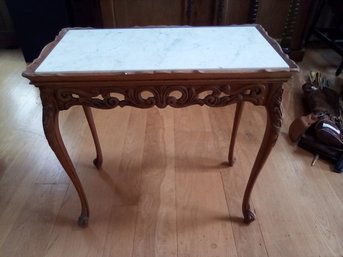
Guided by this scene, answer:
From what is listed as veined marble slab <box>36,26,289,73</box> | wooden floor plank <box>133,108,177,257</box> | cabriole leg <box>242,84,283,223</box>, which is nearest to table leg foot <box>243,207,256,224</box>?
cabriole leg <box>242,84,283,223</box>

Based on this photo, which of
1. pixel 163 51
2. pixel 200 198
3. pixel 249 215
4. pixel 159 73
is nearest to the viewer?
pixel 159 73

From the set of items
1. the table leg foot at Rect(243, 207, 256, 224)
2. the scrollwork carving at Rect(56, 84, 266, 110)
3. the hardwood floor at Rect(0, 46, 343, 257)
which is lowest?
the hardwood floor at Rect(0, 46, 343, 257)

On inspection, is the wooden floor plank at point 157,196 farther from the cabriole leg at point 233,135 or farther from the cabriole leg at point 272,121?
the cabriole leg at point 272,121

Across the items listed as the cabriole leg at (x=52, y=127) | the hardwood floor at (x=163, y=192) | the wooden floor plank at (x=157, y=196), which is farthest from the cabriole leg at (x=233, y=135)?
the cabriole leg at (x=52, y=127)

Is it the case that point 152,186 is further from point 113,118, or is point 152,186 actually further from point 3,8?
point 3,8

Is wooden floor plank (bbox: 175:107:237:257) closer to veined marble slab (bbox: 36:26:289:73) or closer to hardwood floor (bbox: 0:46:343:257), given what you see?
hardwood floor (bbox: 0:46:343:257)

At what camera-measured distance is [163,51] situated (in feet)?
2.71

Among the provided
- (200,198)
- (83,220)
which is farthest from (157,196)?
(83,220)

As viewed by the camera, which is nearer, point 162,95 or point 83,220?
point 162,95

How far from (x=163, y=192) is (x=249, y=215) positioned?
1.25ft

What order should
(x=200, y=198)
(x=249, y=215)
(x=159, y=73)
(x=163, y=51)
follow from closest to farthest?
(x=159, y=73), (x=163, y=51), (x=249, y=215), (x=200, y=198)

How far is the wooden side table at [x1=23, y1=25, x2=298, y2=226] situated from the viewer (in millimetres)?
728

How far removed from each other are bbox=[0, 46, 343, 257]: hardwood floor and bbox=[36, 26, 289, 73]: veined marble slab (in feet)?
2.15

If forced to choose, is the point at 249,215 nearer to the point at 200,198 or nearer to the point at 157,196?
the point at 200,198
